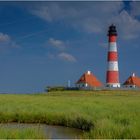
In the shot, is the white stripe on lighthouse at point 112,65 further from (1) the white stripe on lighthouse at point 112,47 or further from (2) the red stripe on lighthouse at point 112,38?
(2) the red stripe on lighthouse at point 112,38

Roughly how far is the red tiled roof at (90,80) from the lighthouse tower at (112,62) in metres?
11.5

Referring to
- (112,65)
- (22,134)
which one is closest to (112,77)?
(112,65)

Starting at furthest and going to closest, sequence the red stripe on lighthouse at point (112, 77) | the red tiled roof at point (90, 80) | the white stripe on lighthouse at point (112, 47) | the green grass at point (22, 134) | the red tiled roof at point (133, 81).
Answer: the red tiled roof at point (133, 81) → the red tiled roof at point (90, 80) → the red stripe on lighthouse at point (112, 77) → the white stripe on lighthouse at point (112, 47) → the green grass at point (22, 134)

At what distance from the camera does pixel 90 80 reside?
66.2 m

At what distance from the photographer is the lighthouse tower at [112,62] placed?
52.5 metres

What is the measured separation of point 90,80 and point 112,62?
14.4m

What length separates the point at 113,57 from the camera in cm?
5250

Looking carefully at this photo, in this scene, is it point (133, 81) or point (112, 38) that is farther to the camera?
point (133, 81)

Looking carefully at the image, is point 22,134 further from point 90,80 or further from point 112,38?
point 90,80

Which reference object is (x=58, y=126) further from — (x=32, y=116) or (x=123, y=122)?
(x=123, y=122)

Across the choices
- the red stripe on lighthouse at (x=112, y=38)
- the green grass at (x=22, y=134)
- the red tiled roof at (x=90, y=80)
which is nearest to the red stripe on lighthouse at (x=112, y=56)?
the red stripe on lighthouse at (x=112, y=38)

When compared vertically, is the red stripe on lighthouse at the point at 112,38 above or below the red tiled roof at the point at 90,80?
above

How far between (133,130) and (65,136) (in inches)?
174

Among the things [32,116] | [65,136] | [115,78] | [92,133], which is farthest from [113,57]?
[92,133]
